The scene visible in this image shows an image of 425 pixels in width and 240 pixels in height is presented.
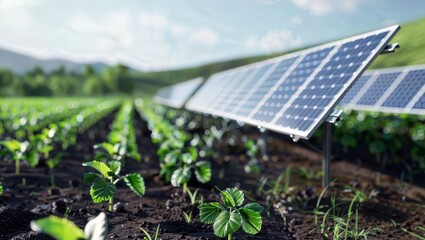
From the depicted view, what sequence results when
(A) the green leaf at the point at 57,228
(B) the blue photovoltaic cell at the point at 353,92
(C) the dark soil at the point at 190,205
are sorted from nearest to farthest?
(A) the green leaf at the point at 57,228 < (C) the dark soil at the point at 190,205 < (B) the blue photovoltaic cell at the point at 353,92

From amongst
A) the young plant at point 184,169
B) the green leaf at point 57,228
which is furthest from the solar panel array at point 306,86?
the green leaf at point 57,228

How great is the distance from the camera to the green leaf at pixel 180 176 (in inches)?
226

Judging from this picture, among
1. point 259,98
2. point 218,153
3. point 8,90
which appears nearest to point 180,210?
point 259,98

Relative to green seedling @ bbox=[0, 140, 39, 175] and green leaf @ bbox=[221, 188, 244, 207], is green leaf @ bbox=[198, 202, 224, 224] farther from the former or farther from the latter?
green seedling @ bbox=[0, 140, 39, 175]

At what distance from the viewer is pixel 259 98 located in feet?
32.5

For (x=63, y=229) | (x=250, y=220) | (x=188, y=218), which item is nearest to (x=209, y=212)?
(x=250, y=220)

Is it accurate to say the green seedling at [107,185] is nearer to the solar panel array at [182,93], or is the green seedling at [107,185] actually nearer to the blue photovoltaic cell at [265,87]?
the blue photovoltaic cell at [265,87]

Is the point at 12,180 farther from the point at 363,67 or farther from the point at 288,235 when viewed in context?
the point at 363,67

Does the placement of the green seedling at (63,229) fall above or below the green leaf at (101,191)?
above

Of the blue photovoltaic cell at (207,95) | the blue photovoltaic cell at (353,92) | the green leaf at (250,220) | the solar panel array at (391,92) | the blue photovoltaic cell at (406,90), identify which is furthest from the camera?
the blue photovoltaic cell at (207,95)

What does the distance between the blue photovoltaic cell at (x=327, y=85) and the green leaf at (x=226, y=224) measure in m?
2.06

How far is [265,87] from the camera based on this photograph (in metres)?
10.6

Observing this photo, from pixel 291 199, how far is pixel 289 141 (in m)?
7.17

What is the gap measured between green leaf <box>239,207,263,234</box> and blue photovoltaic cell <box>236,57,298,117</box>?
16.8 ft
